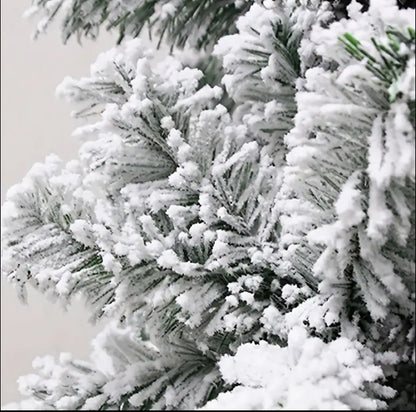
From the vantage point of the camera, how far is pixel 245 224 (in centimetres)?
37

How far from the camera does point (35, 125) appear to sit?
103 cm

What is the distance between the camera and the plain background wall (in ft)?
3.28

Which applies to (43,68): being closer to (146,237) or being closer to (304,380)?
(146,237)

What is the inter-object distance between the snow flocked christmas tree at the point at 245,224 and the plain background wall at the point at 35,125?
60 centimetres

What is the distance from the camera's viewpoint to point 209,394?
0.35 meters

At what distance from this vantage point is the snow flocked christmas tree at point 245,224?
10.6 inches

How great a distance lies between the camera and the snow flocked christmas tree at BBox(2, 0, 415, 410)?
269mm

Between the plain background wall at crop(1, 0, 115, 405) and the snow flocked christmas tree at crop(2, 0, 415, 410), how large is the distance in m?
0.60

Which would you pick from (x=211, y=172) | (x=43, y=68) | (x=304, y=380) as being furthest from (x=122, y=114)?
(x=43, y=68)

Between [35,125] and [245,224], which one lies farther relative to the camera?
[35,125]

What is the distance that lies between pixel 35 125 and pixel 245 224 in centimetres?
72

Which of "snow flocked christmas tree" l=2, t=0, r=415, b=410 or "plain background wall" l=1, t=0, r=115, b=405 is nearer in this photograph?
"snow flocked christmas tree" l=2, t=0, r=415, b=410

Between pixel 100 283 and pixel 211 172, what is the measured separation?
0.26 feet

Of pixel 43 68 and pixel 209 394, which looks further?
pixel 43 68
